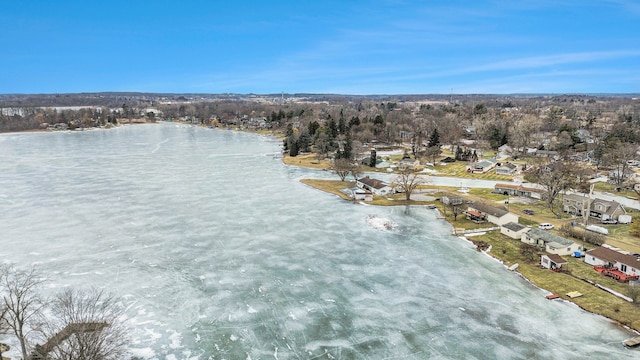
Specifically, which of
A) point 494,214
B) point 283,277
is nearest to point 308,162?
point 494,214

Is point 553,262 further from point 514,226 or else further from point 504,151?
point 504,151

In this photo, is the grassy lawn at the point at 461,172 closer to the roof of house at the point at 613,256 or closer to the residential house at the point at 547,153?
the residential house at the point at 547,153

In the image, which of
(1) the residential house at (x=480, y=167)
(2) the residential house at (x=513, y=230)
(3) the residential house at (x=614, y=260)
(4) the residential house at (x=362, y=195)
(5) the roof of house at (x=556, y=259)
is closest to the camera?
(3) the residential house at (x=614, y=260)

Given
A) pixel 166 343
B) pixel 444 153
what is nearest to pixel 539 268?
pixel 166 343

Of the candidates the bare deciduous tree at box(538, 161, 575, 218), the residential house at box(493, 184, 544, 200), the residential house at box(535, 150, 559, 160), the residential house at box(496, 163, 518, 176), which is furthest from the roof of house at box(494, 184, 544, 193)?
the residential house at box(535, 150, 559, 160)

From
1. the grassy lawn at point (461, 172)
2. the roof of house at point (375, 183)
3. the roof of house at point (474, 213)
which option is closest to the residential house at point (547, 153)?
the grassy lawn at point (461, 172)

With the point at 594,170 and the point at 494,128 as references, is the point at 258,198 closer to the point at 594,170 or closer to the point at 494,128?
the point at 594,170
